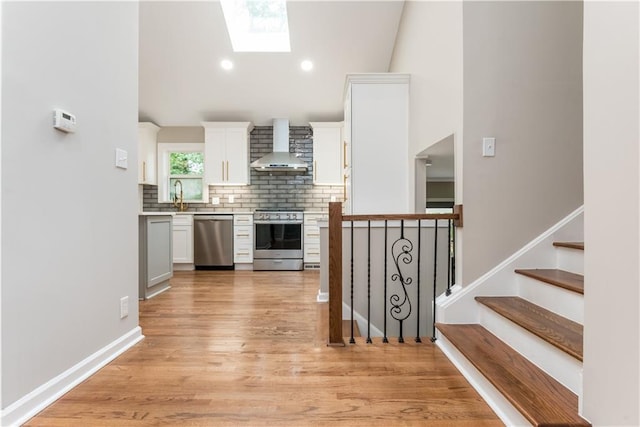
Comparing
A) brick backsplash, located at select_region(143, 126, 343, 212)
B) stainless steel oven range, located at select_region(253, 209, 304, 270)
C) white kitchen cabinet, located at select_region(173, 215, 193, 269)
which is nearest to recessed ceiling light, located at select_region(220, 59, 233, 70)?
brick backsplash, located at select_region(143, 126, 343, 212)

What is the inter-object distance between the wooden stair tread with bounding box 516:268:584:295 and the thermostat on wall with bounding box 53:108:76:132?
2576mm

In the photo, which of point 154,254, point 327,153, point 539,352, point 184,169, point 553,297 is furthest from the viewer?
point 184,169

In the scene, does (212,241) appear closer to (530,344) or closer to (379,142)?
(379,142)

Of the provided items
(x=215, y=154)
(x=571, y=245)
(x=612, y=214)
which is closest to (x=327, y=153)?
(x=215, y=154)

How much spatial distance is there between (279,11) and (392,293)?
4063 millimetres

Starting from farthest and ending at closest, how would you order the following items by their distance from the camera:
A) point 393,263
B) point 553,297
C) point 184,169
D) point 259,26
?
1. point 184,169
2. point 259,26
3. point 393,263
4. point 553,297

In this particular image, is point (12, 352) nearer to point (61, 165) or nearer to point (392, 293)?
point (61, 165)

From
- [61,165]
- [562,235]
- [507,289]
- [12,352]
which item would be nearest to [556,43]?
[562,235]

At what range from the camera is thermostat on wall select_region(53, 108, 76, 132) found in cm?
147

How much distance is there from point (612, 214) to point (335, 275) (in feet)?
4.62

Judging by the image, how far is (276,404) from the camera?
4.63 feet

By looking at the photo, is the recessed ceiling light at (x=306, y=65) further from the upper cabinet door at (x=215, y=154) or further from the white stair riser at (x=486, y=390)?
the white stair riser at (x=486, y=390)

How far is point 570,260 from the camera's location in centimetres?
190

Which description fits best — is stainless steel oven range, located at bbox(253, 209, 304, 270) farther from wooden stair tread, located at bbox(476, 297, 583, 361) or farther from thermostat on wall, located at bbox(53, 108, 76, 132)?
thermostat on wall, located at bbox(53, 108, 76, 132)
